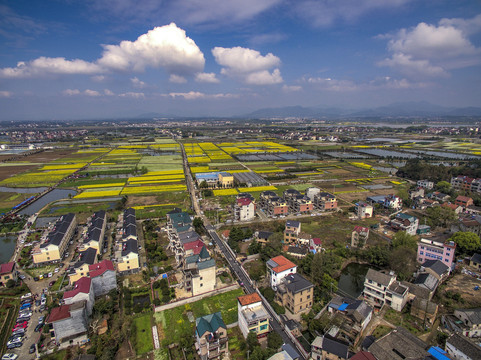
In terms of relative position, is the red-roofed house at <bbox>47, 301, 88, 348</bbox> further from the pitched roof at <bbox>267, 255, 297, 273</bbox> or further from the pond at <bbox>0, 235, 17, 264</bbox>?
the pond at <bbox>0, 235, 17, 264</bbox>

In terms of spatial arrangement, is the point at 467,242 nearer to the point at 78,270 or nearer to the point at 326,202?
the point at 326,202

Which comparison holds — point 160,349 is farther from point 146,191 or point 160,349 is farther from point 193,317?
point 146,191

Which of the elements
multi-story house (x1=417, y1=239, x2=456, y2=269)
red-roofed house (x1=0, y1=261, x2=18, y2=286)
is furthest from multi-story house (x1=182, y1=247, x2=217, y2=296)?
multi-story house (x1=417, y1=239, x2=456, y2=269)

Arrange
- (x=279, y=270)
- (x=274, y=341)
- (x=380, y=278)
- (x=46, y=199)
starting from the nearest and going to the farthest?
(x=274, y=341)
(x=380, y=278)
(x=279, y=270)
(x=46, y=199)

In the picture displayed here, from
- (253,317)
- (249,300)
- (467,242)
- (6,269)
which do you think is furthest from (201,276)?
(467,242)

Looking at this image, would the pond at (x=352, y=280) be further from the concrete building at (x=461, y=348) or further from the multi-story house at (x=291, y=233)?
the concrete building at (x=461, y=348)

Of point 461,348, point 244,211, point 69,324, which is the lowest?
point 461,348

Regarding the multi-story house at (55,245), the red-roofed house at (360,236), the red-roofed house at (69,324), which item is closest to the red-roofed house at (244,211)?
the red-roofed house at (360,236)
